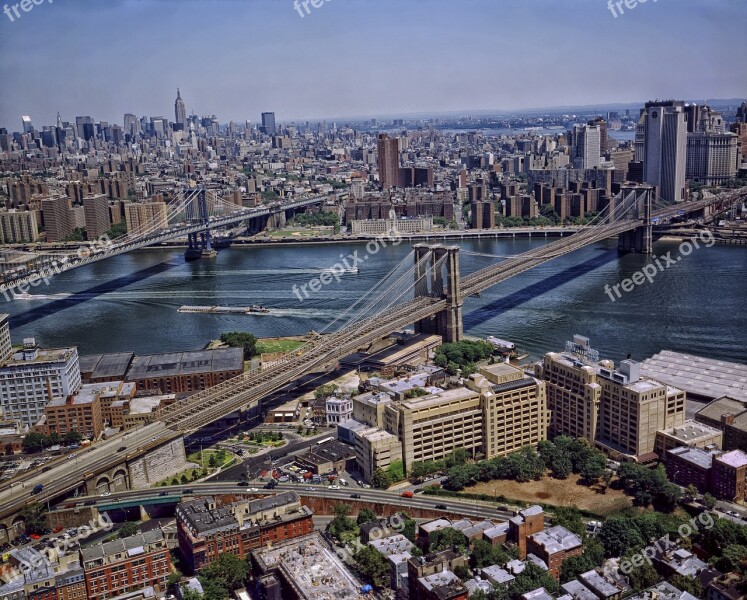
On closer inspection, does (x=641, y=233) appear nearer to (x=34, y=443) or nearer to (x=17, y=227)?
(x=34, y=443)

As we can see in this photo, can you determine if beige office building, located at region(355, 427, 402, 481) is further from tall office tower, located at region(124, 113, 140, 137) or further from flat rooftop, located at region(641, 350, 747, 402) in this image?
tall office tower, located at region(124, 113, 140, 137)

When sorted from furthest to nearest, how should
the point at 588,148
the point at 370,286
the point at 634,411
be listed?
the point at 588,148 < the point at 370,286 < the point at 634,411

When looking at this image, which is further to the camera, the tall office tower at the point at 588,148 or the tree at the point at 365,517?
the tall office tower at the point at 588,148

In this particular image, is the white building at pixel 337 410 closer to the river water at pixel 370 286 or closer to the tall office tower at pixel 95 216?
the river water at pixel 370 286

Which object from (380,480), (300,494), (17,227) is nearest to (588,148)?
(17,227)

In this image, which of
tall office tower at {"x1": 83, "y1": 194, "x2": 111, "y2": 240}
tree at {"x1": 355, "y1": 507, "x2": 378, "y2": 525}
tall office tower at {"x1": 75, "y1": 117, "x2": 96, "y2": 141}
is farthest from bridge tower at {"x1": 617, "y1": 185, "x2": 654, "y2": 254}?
tall office tower at {"x1": 75, "y1": 117, "x2": 96, "y2": 141}

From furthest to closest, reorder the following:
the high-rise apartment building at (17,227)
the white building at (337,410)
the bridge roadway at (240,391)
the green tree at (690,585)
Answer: the high-rise apartment building at (17,227)
the white building at (337,410)
the bridge roadway at (240,391)
the green tree at (690,585)

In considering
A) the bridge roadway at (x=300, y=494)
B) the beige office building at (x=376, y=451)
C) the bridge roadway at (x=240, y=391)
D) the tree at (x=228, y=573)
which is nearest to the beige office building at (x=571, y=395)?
the bridge roadway at (x=300, y=494)
